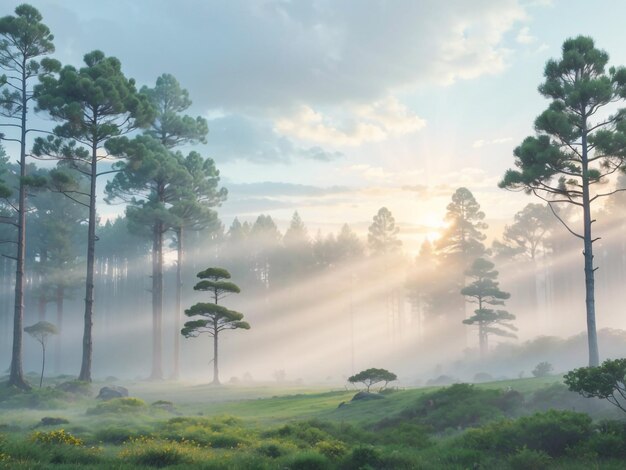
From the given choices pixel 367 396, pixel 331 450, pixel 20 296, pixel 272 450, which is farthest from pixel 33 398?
pixel 331 450

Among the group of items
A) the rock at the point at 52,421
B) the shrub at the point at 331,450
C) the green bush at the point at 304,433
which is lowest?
the rock at the point at 52,421

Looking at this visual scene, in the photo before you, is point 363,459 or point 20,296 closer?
point 363,459

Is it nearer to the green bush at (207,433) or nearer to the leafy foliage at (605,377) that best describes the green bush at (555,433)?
the leafy foliage at (605,377)

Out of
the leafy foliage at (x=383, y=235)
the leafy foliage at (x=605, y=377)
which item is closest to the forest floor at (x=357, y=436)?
the leafy foliage at (x=605, y=377)

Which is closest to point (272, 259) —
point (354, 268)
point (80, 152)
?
point (354, 268)

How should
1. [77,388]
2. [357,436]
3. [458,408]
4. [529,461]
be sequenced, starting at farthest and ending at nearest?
[77,388] → [458,408] → [357,436] → [529,461]

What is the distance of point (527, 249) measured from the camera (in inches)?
2790

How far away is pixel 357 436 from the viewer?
15047 millimetres

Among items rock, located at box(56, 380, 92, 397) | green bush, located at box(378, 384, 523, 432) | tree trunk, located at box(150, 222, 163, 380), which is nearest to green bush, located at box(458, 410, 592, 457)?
green bush, located at box(378, 384, 523, 432)

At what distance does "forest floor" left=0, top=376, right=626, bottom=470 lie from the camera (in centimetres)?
1059

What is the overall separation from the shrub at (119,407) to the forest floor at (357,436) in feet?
0.15

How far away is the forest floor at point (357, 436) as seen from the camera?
1059 cm

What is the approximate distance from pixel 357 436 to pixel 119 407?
1135cm

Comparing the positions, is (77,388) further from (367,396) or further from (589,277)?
(589,277)
